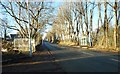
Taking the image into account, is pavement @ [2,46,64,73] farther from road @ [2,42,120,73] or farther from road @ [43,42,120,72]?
road @ [43,42,120,72]

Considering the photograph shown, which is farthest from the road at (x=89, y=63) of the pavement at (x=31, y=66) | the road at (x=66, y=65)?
the pavement at (x=31, y=66)

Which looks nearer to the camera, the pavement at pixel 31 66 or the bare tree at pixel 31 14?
the pavement at pixel 31 66

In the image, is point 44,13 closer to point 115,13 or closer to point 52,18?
point 52,18

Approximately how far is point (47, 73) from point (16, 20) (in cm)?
3360

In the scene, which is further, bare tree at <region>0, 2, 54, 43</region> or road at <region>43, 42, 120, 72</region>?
Answer: bare tree at <region>0, 2, 54, 43</region>

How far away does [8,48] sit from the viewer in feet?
109

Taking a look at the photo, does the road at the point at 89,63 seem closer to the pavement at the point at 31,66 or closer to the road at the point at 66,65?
the road at the point at 66,65

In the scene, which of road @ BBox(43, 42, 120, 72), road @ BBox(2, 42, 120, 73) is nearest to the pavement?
road @ BBox(2, 42, 120, 73)

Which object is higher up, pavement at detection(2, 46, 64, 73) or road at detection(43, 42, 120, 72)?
road at detection(43, 42, 120, 72)

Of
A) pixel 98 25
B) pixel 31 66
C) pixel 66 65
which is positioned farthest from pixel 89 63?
pixel 98 25

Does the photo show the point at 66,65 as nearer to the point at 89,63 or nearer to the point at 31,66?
the point at 89,63

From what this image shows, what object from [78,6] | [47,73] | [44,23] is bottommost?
[47,73]

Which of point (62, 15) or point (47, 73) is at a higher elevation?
point (62, 15)

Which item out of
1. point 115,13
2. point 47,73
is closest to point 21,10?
point 115,13
